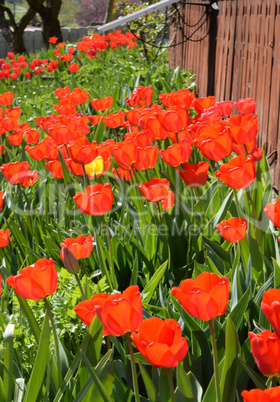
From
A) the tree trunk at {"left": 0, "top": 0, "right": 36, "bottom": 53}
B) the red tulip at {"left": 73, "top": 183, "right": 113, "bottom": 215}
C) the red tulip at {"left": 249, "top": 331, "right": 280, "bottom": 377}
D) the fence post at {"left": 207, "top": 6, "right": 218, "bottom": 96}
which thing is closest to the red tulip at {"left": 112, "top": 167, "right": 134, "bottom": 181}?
the red tulip at {"left": 73, "top": 183, "right": 113, "bottom": 215}

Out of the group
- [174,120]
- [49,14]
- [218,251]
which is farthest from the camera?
[49,14]

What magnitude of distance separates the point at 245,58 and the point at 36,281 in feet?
12.4

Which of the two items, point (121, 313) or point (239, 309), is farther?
point (239, 309)

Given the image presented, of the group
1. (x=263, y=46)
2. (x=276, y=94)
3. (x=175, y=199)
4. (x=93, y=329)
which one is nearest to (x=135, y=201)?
(x=175, y=199)

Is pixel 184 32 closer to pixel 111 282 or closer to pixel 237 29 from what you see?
pixel 237 29

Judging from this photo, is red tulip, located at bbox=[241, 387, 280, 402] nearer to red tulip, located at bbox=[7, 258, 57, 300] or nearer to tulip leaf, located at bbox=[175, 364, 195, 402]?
tulip leaf, located at bbox=[175, 364, 195, 402]

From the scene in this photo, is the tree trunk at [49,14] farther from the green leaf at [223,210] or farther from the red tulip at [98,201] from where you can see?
the red tulip at [98,201]

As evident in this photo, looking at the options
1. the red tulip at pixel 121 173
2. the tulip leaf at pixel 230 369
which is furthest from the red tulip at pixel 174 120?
the tulip leaf at pixel 230 369

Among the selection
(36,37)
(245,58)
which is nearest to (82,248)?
(245,58)

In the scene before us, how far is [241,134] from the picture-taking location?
2006 mm

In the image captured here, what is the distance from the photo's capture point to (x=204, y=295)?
983 mm

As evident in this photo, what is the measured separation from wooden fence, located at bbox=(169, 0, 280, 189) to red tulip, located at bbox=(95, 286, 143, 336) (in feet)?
6.77

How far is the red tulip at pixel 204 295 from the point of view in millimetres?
982

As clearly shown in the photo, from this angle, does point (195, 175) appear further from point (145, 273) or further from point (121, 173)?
point (121, 173)
